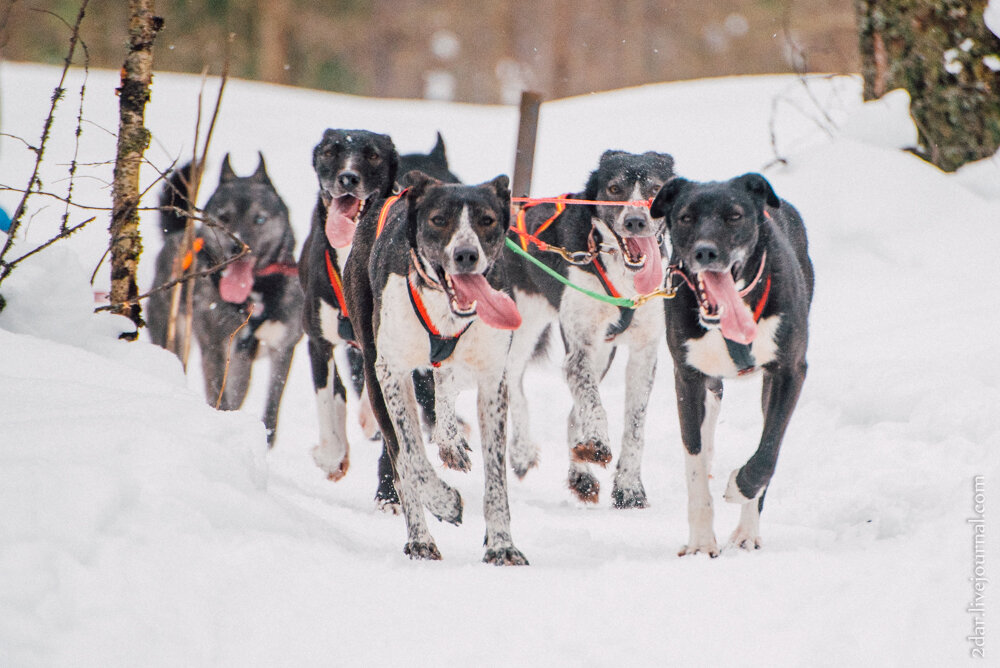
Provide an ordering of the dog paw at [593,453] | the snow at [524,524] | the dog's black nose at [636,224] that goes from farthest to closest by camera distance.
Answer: the dog's black nose at [636,224] < the dog paw at [593,453] < the snow at [524,524]

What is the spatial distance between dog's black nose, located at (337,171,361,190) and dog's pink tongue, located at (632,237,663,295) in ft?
4.00

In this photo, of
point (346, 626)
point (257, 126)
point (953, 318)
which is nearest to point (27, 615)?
point (346, 626)

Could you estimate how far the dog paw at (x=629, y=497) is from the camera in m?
4.66

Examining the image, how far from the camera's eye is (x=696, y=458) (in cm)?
362

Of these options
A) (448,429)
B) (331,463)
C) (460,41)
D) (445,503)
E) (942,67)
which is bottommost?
(331,463)

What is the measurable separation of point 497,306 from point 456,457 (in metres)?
1.01

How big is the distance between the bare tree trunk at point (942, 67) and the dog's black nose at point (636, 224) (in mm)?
3533

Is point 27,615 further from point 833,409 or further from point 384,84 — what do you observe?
point 384,84

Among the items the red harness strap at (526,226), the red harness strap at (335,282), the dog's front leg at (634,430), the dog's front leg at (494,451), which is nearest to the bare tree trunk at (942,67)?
the red harness strap at (526,226)

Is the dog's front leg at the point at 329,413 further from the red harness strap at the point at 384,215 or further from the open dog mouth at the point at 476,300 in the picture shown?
the open dog mouth at the point at 476,300

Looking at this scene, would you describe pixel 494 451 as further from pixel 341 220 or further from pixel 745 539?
pixel 341 220

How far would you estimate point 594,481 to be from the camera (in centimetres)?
466

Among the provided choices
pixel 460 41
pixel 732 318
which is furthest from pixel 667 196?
pixel 460 41

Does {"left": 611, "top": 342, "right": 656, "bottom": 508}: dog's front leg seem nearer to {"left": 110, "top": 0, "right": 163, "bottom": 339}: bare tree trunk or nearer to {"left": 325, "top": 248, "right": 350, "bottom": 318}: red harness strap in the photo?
{"left": 325, "top": 248, "right": 350, "bottom": 318}: red harness strap
